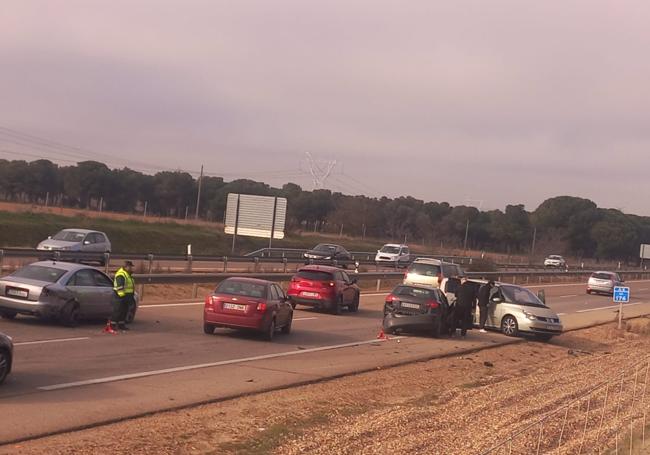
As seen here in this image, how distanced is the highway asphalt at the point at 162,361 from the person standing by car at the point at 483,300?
400mm

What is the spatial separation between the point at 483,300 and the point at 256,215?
31.3m

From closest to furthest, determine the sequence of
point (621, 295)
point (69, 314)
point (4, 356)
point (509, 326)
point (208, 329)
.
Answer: point (4, 356) → point (69, 314) → point (208, 329) → point (509, 326) → point (621, 295)

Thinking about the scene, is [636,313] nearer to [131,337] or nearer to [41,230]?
[131,337]

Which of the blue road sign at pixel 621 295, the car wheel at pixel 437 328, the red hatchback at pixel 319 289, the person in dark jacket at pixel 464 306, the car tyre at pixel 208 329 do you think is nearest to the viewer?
the car tyre at pixel 208 329

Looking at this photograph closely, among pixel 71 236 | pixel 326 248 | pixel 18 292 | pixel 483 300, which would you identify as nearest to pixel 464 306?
pixel 483 300

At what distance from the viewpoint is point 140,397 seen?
11.6 metres

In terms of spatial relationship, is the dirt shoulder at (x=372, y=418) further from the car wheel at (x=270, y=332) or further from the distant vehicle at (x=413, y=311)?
the distant vehicle at (x=413, y=311)

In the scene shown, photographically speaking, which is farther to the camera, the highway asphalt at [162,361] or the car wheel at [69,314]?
the car wheel at [69,314]

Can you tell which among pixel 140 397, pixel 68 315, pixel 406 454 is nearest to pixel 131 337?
pixel 68 315

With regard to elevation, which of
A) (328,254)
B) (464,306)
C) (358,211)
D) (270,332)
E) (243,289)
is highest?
(358,211)

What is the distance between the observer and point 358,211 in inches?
3873

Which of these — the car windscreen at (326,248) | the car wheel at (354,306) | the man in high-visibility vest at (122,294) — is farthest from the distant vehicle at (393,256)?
the man in high-visibility vest at (122,294)

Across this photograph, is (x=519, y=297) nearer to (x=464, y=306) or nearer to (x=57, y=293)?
(x=464, y=306)

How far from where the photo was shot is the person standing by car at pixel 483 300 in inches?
957
